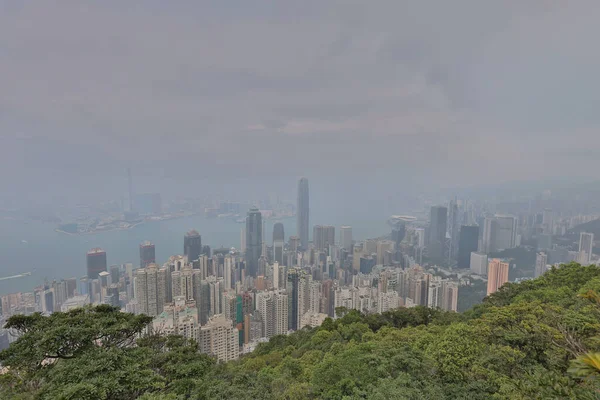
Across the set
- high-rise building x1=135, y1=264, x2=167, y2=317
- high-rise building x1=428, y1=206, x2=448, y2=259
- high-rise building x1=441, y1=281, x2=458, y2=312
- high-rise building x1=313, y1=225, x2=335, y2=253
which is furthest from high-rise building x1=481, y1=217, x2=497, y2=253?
high-rise building x1=135, y1=264, x2=167, y2=317

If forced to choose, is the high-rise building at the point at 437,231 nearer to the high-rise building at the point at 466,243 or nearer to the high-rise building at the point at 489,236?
the high-rise building at the point at 466,243

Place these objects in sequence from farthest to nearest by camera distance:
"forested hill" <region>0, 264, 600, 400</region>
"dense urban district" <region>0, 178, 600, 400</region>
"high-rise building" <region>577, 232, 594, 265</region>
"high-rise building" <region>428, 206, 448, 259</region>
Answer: "high-rise building" <region>428, 206, 448, 259</region>
"high-rise building" <region>577, 232, 594, 265</region>
"dense urban district" <region>0, 178, 600, 400</region>
"forested hill" <region>0, 264, 600, 400</region>

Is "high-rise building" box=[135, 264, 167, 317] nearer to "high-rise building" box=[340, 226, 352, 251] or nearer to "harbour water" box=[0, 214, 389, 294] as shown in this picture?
"harbour water" box=[0, 214, 389, 294]

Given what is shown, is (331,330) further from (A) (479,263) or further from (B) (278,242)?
(B) (278,242)

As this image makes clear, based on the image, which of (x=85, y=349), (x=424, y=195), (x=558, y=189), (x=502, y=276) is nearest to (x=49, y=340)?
(x=85, y=349)

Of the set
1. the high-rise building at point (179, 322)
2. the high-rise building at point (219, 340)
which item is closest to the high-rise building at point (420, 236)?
the high-rise building at point (219, 340)

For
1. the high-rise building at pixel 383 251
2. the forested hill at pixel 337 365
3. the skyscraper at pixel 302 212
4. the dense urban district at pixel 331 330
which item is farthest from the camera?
the skyscraper at pixel 302 212

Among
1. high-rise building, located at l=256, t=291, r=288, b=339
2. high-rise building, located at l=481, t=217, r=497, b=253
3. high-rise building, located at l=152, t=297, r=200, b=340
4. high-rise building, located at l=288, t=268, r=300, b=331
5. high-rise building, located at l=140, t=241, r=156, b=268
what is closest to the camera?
high-rise building, located at l=152, t=297, r=200, b=340
